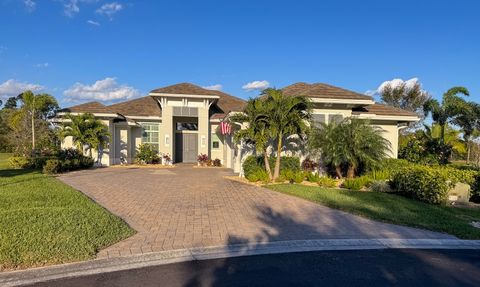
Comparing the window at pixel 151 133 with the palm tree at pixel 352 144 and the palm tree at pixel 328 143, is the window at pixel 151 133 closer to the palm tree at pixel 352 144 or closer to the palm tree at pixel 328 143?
the palm tree at pixel 328 143

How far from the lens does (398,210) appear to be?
932 centimetres

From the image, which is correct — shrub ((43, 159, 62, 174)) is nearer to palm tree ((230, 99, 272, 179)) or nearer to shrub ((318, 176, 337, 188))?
palm tree ((230, 99, 272, 179))

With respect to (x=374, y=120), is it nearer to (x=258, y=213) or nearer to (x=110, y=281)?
(x=258, y=213)

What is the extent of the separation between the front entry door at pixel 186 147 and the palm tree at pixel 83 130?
692 centimetres

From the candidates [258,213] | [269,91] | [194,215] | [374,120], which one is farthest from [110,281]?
[374,120]

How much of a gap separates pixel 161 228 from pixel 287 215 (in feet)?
10.4

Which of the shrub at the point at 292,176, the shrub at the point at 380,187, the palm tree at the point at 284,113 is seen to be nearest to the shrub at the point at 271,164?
the shrub at the point at 292,176

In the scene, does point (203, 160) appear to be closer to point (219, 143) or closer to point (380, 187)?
point (219, 143)

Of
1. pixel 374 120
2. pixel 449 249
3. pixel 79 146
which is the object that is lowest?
pixel 449 249

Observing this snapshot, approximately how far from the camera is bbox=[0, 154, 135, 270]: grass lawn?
5.28m

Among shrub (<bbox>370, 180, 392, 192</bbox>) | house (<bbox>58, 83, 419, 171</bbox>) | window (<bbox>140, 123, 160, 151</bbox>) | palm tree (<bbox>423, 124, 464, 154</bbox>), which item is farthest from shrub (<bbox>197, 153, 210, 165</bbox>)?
palm tree (<bbox>423, 124, 464, 154</bbox>)

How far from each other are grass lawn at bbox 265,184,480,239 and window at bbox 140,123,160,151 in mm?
15534

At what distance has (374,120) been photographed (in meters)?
19.2

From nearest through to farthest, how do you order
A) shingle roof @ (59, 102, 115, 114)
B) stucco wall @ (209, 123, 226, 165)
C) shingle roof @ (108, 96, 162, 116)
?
shingle roof @ (59, 102, 115, 114) → shingle roof @ (108, 96, 162, 116) → stucco wall @ (209, 123, 226, 165)
